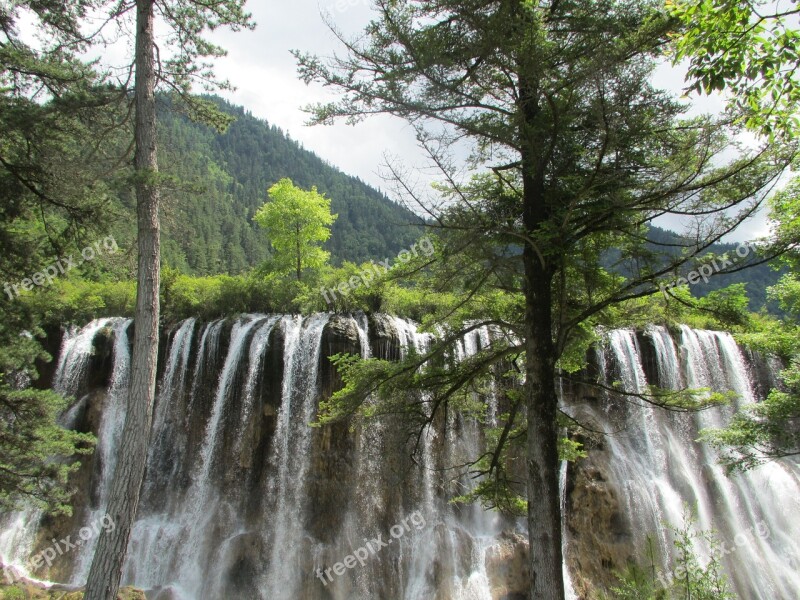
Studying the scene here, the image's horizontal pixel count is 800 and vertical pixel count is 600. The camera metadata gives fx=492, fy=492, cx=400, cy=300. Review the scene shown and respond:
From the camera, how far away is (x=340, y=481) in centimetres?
1345

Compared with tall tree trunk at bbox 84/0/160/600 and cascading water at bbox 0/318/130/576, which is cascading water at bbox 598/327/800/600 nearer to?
tall tree trunk at bbox 84/0/160/600

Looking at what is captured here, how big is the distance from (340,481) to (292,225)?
12282mm

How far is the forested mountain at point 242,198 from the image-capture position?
801 cm

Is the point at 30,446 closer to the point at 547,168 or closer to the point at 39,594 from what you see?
the point at 39,594

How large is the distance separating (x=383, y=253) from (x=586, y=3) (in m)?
97.0

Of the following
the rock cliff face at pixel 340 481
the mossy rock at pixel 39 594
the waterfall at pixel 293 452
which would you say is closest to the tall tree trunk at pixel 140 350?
Answer: the mossy rock at pixel 39 594

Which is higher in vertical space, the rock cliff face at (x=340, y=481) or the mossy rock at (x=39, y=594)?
the rock cliff face at (x=340, y=481)

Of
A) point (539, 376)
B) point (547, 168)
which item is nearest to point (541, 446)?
point (539, 376)

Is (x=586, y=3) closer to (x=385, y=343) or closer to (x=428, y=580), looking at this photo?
(x=385, y=343)

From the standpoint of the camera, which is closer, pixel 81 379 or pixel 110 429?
pixel 110 429

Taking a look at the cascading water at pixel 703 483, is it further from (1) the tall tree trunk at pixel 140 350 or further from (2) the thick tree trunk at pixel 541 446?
(1) the tall tree trunk at pixel 140 350

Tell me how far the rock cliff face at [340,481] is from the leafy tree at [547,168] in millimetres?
5869

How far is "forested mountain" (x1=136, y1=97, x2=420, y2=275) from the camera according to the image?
26.3ft

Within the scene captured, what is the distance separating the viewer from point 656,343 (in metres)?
15.6
